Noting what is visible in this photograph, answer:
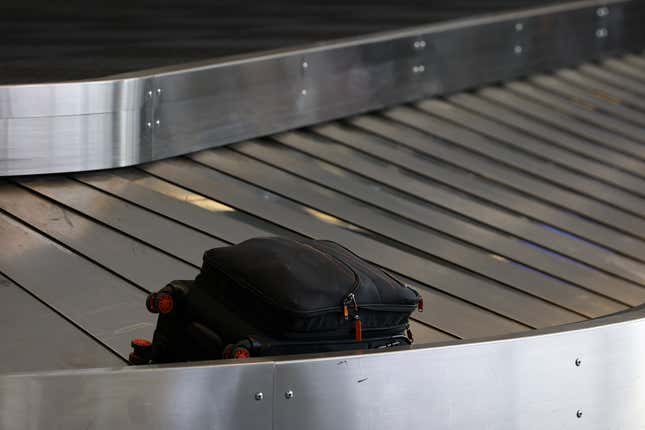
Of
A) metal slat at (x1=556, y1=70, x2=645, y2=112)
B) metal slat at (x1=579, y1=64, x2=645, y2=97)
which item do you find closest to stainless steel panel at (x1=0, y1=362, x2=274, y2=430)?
metal slat at (x1=556, y1=70, x2=645, y2=112)

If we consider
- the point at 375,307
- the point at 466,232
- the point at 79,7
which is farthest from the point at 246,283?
Result: the point at 79,7

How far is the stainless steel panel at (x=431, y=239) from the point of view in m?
3.81

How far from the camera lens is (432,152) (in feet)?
16.5

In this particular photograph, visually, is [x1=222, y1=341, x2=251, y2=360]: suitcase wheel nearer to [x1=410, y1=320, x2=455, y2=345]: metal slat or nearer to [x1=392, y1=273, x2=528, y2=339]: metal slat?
[x1=410, y1=320, x2=455, y2=345]: metal slat

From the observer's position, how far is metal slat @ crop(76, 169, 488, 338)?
11.5 ft

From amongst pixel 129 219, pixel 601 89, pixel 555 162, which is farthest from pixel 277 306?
pixel 601 89

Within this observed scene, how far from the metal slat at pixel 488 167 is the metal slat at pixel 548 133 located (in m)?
0.40

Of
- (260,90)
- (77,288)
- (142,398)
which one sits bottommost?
(77,288)

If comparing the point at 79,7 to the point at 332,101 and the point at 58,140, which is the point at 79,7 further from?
the point at 58,140

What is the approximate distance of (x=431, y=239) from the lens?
161 inches

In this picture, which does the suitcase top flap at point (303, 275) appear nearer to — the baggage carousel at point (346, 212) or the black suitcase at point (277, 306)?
the black suitcase at point (277, 306)

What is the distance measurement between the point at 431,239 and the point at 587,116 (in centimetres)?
236

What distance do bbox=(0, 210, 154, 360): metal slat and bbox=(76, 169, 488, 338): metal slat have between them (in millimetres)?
474

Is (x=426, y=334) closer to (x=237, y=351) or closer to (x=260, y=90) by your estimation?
(x=237, y=351)
